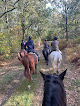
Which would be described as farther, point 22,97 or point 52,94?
point 22,97

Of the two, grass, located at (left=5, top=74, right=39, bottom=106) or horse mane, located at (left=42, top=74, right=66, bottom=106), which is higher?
horse mane, located at (left=42, top=74, right=66, bottom=106)

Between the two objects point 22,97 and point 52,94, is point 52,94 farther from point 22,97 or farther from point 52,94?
point 22,97

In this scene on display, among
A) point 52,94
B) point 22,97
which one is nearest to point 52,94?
point 52,94

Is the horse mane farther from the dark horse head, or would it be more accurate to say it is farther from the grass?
the grass

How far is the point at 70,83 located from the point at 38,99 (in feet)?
8.16

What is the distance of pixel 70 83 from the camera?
593 centimetres

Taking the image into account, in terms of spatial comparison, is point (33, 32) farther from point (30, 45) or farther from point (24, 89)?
point (24, 89)

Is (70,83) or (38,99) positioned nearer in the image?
(38,99)

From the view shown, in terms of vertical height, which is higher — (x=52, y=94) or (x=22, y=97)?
(x=52, y=94)

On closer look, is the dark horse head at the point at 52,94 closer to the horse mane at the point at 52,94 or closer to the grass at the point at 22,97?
the horse mane at the point at 52,94

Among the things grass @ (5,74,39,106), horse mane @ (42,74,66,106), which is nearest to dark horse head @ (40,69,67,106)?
horse mane @ (42,74,66,106)

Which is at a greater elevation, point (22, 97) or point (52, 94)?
point (52, 94)

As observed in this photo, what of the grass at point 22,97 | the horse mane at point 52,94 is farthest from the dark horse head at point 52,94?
the grass at point 22,97

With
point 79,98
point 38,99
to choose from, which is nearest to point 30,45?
point 38,99
